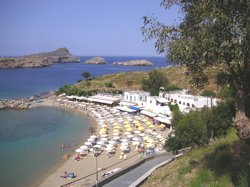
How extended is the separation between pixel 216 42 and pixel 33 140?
41.8 meters

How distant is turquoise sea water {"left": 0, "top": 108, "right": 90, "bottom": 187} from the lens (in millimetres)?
32969

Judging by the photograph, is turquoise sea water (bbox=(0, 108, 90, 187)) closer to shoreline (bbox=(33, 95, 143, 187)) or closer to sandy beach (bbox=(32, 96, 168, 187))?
shoreline (bbox=(33, 95, 143, 187))

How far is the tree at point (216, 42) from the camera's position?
8195 millimetres

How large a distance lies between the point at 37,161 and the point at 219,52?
31177 mm

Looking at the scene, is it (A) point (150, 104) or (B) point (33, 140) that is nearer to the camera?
(B) point (33, 140)

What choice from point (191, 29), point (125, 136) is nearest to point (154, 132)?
point (125, 136)

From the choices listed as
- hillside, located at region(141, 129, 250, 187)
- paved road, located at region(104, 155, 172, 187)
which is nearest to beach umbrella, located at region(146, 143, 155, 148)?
paved road, located at region(104, 155, 172, 187)

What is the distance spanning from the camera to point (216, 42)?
27.7 ft

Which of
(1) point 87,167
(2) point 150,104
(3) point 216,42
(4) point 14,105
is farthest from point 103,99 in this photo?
(3) point 216,42

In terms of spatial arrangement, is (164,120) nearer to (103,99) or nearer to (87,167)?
(87,167)

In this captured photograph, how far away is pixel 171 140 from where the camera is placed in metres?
30.5

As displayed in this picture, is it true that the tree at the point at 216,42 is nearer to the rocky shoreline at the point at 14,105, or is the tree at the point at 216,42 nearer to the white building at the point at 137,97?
the white building at the point at 137,97

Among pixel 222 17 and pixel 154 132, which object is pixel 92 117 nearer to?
pixel 154 132

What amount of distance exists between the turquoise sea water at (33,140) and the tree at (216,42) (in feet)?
79.7
